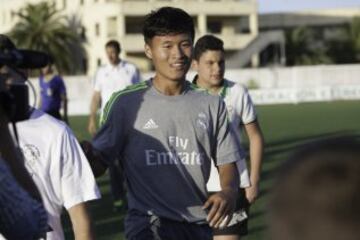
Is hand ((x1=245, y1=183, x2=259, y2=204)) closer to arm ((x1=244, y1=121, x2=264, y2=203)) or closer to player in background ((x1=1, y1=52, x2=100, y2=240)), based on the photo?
arm ((x1=244, y1=121, x2=264, y2=203))

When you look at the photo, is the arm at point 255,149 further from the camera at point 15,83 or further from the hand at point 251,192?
the camera at point 15,83

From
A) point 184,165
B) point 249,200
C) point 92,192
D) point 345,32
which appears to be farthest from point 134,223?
point 345,32

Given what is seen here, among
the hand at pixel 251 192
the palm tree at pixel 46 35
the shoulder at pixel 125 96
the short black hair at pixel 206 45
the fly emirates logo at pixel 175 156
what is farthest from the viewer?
the palm tree at pixel 46 35

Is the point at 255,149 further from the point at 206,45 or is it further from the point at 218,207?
the point at 218,207

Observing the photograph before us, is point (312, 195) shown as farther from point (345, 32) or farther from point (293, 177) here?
point (345, 32)

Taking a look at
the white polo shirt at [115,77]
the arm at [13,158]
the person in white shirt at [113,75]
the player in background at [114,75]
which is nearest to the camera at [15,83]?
the arm at [13,158]

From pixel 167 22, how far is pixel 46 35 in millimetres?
67065

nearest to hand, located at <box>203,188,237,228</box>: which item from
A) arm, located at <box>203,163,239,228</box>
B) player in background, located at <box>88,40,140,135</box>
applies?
arm, located at <box>203,163,239,228</box>

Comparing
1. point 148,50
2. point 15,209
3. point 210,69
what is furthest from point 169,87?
point 15,209

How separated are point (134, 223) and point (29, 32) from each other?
6853cm

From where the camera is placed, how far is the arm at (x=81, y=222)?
434 centimetres

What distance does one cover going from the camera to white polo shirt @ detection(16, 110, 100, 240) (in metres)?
4.28

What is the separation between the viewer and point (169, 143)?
511cm

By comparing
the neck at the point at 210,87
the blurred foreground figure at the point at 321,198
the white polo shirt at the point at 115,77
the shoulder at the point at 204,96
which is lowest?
the white polo shirt at the point at 115,77
